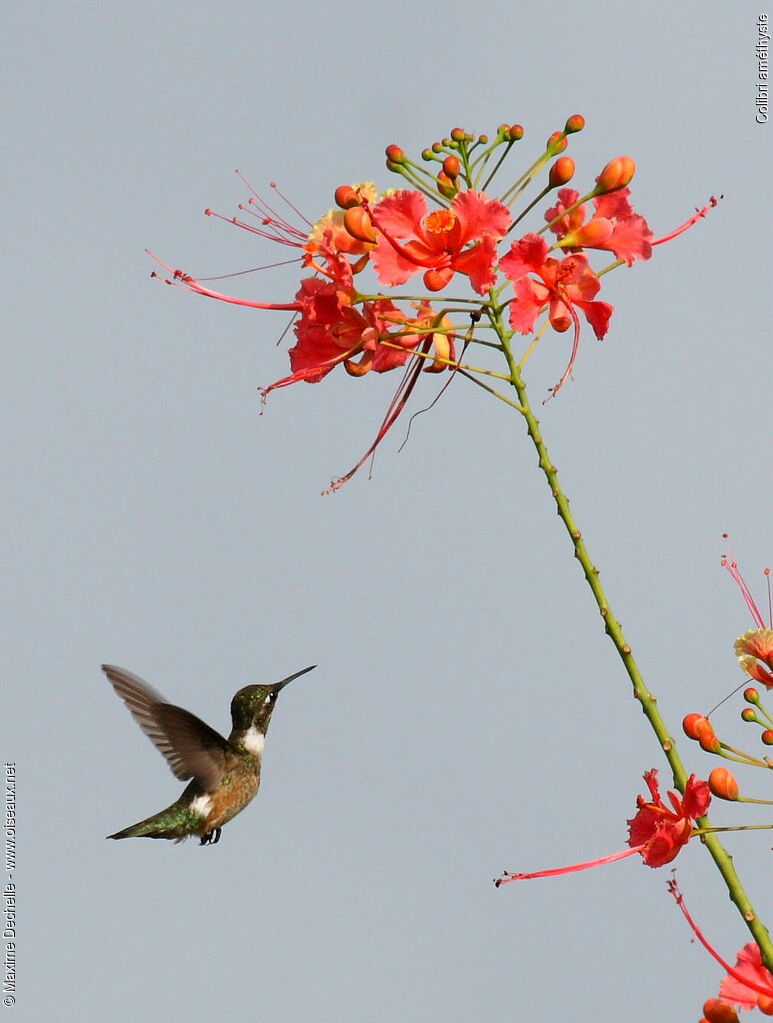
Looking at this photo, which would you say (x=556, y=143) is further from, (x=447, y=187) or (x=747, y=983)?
(x=747, y=983)

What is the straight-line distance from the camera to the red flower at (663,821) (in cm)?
267

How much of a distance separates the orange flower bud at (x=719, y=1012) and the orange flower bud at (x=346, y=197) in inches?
77.1

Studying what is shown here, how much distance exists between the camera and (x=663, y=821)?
2.75m

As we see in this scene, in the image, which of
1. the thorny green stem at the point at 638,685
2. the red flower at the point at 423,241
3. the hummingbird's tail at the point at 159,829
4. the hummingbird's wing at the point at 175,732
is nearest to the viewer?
the thorny green stem at the point at 638,685

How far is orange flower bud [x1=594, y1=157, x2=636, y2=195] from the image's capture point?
324 cm

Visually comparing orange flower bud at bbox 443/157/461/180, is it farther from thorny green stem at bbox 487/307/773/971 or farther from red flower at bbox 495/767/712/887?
red flower at bbox 495/767/712/887

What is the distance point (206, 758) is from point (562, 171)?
2.66 m

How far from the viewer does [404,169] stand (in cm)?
330

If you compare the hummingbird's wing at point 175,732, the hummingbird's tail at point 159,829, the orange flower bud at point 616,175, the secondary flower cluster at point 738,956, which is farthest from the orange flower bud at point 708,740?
the hummingbird's tail at point 159,829

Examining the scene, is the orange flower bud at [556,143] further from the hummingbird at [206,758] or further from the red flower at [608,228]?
the hummingbird at [206,758]

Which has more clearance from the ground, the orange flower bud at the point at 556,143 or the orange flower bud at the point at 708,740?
the orange flower bud at the point at 556,143

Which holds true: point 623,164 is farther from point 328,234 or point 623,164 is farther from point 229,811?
point 229,811

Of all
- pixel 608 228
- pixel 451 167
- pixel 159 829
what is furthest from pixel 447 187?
pixel 159 829

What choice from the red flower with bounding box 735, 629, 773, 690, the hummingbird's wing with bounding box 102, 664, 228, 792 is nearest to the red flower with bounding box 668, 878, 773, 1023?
the red flower with bounding box 735, 629, 773, 690
